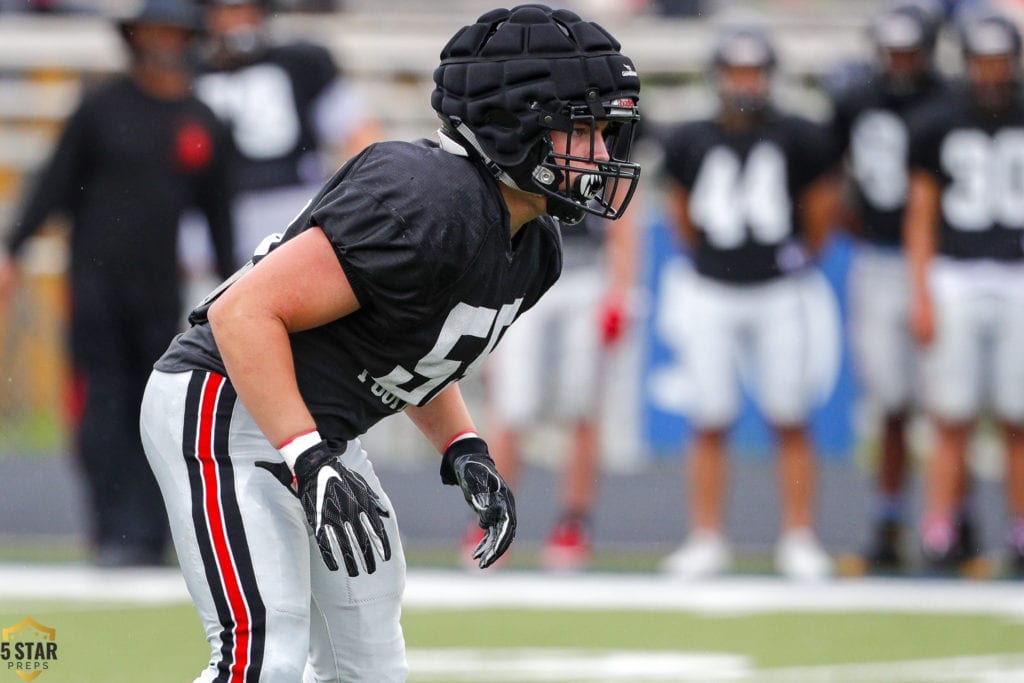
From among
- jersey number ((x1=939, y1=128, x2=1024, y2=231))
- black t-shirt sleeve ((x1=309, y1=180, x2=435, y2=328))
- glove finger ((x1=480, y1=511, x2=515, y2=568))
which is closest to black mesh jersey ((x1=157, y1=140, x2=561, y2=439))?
black t-shirt sleeve ((x1=309, y1=180, x2=435, y2=328))

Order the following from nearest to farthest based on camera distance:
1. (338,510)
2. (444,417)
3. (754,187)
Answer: (338,510)
(444,417)
(754,187)

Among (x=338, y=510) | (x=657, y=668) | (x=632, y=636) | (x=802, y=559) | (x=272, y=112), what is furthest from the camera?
(x=272, y=112)

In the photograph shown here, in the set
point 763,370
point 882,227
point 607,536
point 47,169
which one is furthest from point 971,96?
point 47,169

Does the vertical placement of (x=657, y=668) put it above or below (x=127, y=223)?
below

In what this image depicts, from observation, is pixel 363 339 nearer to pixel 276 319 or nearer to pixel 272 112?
pixel 276 319

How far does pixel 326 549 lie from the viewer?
270 cm

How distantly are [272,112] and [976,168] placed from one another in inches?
104

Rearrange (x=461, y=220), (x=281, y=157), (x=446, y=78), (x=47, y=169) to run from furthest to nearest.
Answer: (x=281, y=157) < (x=47, y=169) < (x=446, y=78) < (x=461, y=220)

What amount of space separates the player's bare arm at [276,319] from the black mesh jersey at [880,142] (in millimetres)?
4144

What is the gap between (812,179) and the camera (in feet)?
21.3

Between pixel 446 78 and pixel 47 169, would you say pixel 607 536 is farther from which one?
pixel 446 78

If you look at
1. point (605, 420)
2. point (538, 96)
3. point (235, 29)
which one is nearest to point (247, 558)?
point (538, 96)

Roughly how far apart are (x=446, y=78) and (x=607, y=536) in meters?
4.44

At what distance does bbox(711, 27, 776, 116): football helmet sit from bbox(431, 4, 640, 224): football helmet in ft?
11.4
